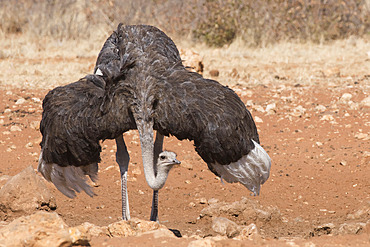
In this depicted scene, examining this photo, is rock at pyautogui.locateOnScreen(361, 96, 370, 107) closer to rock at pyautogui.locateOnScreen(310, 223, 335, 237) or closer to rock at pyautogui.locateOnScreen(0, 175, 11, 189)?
rock at pyautogui.locateOnScreen(310, 223, 335, 237)

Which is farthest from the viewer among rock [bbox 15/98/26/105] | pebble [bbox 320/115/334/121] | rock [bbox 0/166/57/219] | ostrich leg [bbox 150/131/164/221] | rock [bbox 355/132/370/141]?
rock [bbox 15/98/26/105]

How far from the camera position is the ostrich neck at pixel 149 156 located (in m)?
4.15

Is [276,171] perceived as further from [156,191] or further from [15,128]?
[15,128]

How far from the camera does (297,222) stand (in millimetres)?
5352

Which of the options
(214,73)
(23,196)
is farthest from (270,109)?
(23,196)

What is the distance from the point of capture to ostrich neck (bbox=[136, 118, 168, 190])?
4148mm

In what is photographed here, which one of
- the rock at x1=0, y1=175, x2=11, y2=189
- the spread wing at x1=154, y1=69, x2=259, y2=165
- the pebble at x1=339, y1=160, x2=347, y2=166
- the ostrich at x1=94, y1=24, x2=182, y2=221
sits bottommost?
the rock at x1=0, y1=175, x2=11, y2=189

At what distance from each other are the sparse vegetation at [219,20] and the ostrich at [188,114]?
7.69 meters

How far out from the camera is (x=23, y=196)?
208 inches

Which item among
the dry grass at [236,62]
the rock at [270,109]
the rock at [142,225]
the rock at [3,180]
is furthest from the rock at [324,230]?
the dry grass at [236,62]

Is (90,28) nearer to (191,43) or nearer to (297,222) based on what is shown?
(191,43)

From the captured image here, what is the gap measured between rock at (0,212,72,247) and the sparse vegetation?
30.3 ft

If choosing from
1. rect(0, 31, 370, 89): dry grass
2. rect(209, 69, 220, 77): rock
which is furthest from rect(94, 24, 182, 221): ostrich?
rect(209, 69, 220, 77): rock

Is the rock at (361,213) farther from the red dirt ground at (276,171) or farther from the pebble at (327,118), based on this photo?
the pebble at (327,118)
